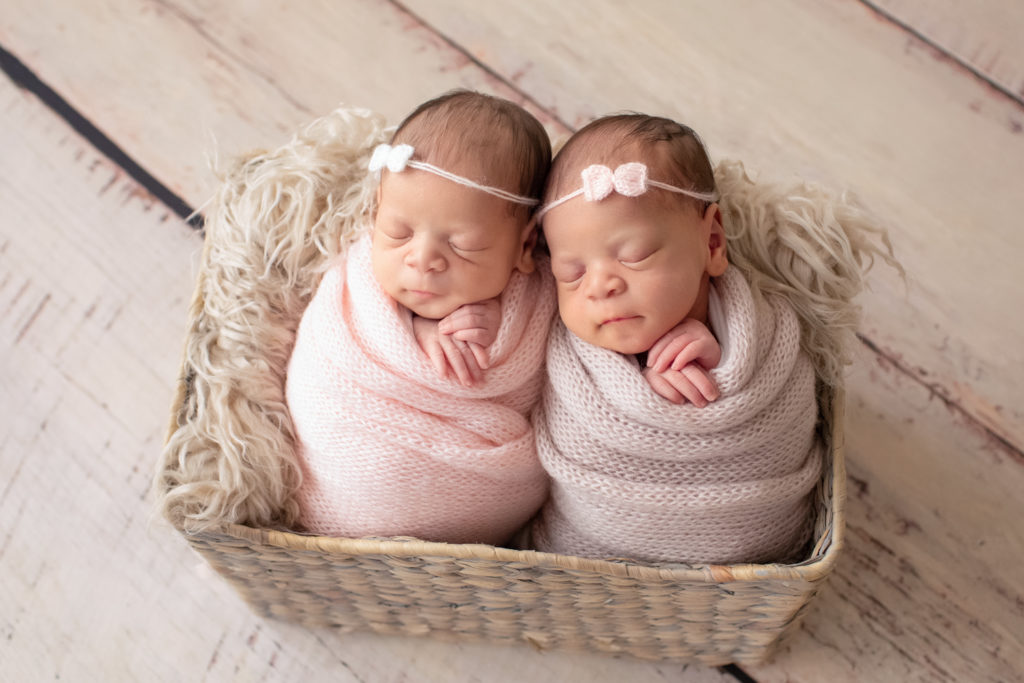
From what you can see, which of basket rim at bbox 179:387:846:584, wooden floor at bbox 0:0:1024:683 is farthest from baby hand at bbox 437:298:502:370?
wooden floor at bbox 0:0:1024:683

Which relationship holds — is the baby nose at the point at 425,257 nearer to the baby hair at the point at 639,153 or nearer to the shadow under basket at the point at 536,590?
the baby hair at the point at 639,153

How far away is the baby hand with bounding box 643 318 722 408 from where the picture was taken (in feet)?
3.23

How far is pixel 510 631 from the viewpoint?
119 cm

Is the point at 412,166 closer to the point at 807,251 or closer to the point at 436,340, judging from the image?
the point at 436,340

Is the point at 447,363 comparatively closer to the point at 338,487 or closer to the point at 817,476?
the point at 338,487

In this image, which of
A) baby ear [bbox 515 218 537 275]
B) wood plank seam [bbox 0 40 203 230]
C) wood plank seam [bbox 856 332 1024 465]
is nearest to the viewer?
baby ear [bbox 515 218 537 275]

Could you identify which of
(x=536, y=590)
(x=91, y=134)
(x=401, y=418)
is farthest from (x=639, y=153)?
(x=91, y=134)

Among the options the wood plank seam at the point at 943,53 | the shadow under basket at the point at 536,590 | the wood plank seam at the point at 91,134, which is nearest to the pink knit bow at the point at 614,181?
the shadow under basket at the point at 536,590

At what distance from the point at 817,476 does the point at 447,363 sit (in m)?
0.46

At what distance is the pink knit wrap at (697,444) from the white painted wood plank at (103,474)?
0.30m

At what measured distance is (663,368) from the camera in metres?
1.00

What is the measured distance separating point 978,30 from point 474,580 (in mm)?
1335

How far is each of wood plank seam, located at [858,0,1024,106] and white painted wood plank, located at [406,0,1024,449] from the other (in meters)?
0.01

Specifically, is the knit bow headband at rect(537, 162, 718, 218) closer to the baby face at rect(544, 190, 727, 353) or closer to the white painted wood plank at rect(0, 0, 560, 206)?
the baby face at rect(544, 190, 727, 353)
